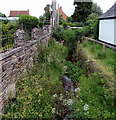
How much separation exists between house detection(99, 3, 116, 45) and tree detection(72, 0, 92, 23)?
2058cm

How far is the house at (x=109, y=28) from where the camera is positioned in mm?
14255

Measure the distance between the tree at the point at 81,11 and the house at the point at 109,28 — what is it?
20.6 meters

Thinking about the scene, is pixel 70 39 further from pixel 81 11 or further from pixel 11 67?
pixel 81 11

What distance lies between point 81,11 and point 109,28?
23234 mm

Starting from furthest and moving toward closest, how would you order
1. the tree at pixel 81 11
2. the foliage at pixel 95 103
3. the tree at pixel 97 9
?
the tree at pixel 97 9, the tree at pixel 81 11, the foliage at pixel 95 103

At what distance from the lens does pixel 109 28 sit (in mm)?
15227

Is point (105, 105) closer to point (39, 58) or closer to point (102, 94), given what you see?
point (102, 94)

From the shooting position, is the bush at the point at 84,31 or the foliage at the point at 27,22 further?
the bush at the point at 84,31

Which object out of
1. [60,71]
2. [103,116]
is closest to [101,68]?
[60,71]

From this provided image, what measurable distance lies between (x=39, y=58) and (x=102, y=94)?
14.8 feet

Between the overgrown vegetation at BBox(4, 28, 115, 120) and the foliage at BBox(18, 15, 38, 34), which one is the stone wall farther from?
the foliage at BBox(18, 15, 38, 34)

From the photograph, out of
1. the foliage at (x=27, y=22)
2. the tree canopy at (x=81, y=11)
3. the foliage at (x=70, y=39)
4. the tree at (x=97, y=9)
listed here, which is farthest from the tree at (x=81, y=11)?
the foliage at (x=27, y=22)

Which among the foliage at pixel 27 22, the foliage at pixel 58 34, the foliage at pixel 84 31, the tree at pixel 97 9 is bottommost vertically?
the foliage at pixel 58 34

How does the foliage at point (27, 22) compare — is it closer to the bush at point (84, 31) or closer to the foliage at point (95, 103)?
the bush at point (84, 31)
